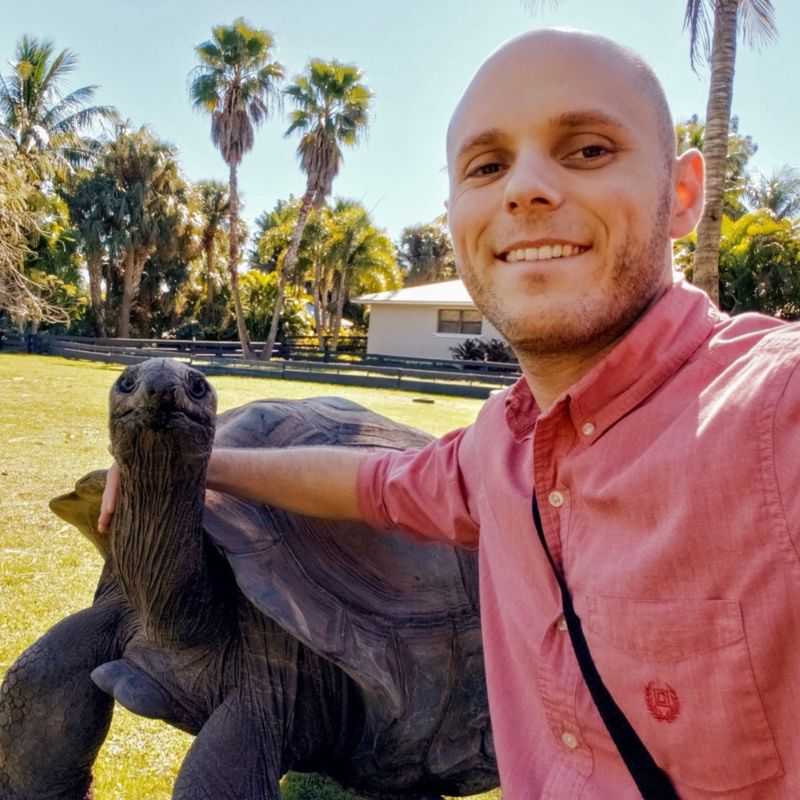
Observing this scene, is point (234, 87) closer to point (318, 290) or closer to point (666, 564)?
point (318, 290)

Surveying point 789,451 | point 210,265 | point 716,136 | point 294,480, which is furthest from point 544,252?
point 210,265

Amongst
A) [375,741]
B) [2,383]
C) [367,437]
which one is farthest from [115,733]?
[2,383]

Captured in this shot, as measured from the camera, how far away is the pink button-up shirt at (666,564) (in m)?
0.86

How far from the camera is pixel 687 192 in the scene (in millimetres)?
1222

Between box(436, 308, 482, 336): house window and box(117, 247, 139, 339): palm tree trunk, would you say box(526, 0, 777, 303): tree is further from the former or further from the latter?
box(117, 247, 139, 339): palm tree trunk

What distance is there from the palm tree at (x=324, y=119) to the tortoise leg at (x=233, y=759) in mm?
22969

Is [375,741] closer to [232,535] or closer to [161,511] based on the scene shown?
[232,535]

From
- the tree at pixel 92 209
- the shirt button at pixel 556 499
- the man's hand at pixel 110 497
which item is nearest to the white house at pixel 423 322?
the tree at pixel 92 209

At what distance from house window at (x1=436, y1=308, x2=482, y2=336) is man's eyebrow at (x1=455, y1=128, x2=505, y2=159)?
82.5 feet

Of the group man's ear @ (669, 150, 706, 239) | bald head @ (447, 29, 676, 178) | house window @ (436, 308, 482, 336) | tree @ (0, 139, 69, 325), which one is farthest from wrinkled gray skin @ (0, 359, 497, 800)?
house window @ (436, 308, 482, 336)

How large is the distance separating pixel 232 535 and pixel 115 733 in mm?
1366

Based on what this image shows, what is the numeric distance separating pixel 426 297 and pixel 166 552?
26253mm

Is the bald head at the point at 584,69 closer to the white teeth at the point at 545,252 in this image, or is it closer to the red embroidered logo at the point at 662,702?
the white teeth at the point at 545,252

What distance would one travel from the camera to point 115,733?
255 cm
